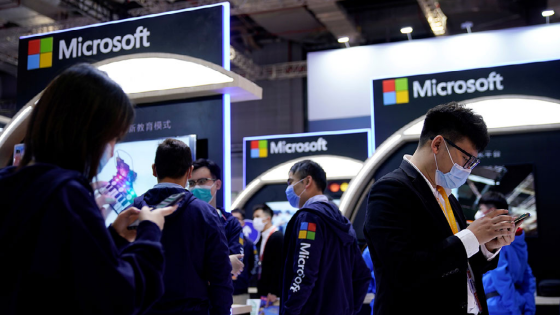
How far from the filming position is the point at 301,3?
12414 mm

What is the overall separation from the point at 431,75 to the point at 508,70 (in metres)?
0.77

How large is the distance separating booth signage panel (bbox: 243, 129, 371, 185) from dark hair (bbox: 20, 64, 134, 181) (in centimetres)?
811

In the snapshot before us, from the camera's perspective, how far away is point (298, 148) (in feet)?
32.8

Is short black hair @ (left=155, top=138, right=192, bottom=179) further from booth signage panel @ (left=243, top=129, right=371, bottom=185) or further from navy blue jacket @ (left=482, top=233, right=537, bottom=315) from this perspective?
booth signage panel @ (left=243, top=129, right=371, bottom=185)

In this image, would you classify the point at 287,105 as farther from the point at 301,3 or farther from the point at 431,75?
the point at 431,75

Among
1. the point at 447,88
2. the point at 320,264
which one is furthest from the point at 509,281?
the point at 447,88

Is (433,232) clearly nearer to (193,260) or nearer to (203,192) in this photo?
(193,260)

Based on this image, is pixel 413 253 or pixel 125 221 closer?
pixel 125 221

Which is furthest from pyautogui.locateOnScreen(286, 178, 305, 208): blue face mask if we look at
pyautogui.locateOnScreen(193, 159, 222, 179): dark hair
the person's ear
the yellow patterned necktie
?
the person's ear

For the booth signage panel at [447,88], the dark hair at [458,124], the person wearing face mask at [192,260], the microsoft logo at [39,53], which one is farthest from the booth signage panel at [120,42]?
the booth signage panel at [447,88]

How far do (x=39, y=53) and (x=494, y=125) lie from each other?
4.50m

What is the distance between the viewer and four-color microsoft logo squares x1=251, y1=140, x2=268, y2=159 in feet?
34.0

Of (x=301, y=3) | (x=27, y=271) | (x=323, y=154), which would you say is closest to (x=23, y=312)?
(x=27, y=271)

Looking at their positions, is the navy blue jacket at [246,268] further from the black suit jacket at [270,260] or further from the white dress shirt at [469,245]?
the white dress shirt at [469,245]
